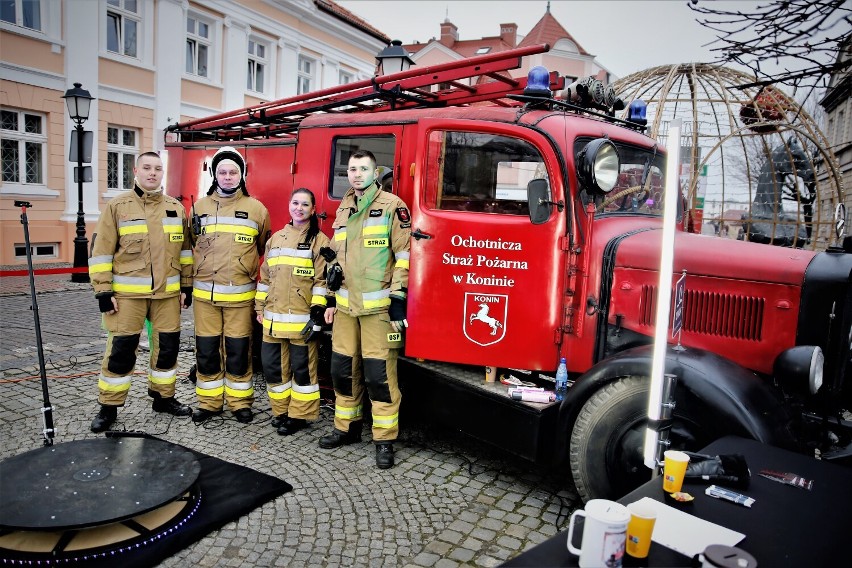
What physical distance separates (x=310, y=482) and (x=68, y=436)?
6.49ft

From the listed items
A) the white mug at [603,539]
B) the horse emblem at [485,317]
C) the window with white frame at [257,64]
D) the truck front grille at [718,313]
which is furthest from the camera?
the window with white frame at [257,64]

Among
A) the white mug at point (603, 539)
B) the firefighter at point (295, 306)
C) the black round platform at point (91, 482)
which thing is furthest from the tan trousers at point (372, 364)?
the white mug at point (603, 539)

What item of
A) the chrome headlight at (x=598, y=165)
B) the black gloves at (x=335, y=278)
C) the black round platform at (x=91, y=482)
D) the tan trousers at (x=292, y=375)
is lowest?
the black round platform at (x=91, y=482)

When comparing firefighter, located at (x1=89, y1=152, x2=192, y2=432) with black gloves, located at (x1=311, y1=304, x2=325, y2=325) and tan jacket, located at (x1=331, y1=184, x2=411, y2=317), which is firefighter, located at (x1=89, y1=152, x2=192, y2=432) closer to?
black gloves, located at (x1=311, y1=304, x2=325, y2=325)

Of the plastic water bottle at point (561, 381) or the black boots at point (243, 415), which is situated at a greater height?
Result: the plastic water bottle at point (561, 381)

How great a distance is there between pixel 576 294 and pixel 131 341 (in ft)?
11.0

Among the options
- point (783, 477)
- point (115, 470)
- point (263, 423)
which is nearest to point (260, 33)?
point (263, 423)

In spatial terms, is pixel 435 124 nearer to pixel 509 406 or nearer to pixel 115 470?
pixel 509 406

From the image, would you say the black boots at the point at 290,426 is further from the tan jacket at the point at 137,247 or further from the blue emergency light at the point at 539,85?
the blue emergency light at the point at 539,85

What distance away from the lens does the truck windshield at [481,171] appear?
400cm

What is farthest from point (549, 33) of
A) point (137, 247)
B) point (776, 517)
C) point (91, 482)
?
point (776, 517)

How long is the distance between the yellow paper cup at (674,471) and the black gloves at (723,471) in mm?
153

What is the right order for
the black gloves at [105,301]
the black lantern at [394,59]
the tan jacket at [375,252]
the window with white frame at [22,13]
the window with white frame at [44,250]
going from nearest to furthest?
the tan jacket at [375,252], the black gloves at [105,301], the black lantern at [394,59], the window with white frame at [22,13], the window with white frame at [44,250]

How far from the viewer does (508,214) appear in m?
4.00
